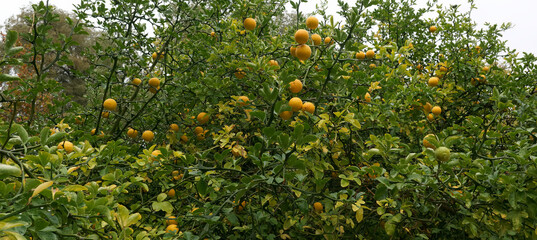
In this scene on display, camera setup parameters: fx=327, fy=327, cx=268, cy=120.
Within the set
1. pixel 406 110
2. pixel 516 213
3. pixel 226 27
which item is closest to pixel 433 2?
pixel 406 110

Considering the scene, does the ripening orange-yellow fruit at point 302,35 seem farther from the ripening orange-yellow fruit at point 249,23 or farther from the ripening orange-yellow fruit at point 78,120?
the ripening orange-yellow fruit at point 78,120

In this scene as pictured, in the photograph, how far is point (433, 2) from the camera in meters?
3.40

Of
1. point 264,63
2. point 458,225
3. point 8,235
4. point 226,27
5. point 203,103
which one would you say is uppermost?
point 226,27

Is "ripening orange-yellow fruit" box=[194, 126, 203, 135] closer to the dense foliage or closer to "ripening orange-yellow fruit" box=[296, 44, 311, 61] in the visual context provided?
the dense foliage

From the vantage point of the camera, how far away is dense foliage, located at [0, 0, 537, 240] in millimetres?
1017

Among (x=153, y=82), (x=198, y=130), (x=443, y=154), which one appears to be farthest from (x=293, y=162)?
(x=153, y=82)

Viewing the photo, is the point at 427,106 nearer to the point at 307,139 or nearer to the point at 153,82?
the point at 307,139

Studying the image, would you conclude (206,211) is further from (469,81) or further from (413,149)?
(469,81)

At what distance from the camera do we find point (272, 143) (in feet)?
4.70

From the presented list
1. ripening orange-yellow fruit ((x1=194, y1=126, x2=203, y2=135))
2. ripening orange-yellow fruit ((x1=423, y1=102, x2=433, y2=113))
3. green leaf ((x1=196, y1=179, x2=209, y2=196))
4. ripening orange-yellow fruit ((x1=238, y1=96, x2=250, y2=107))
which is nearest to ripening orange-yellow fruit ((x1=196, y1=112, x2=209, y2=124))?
ripening orange-yellow fruit ((x1=194, y1=126, x2=203, y2=135))

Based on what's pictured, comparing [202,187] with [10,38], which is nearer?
[10,38]

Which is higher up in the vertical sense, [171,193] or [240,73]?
[240,73]

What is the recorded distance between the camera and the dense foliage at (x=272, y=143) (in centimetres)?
102

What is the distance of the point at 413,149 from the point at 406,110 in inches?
9.9
